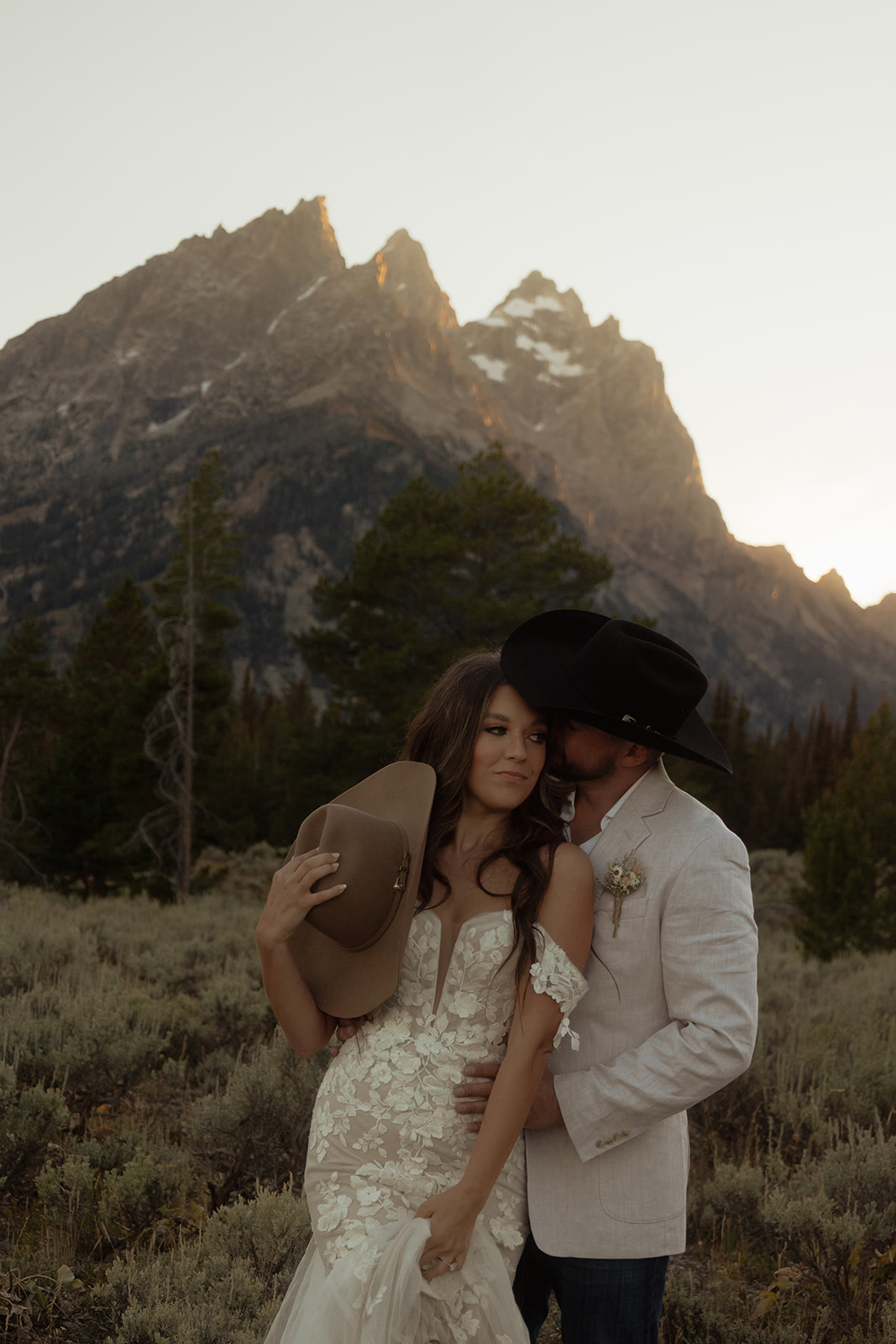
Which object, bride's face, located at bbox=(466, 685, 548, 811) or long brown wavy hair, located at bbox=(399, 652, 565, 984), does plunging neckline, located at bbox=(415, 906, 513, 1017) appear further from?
bride's face, located at bbox=(466, 685, 548, 811)

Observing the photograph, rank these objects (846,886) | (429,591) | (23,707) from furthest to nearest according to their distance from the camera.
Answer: (23,707)
(429,591)
(846,886)

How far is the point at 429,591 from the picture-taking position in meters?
16.8

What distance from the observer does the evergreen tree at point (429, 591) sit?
1627 centimetres

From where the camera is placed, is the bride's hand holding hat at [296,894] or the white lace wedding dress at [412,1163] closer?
the white lace wedding dress at [412,1163]

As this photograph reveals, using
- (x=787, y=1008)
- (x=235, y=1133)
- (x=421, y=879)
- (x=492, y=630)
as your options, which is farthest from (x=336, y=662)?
(x=421, y=879)

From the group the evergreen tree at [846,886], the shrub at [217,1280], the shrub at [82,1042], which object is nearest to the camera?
the shrub at [217,1280]

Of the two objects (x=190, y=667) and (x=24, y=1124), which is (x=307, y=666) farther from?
(x=24, y=1124)

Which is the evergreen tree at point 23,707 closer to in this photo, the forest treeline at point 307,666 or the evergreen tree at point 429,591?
the forest treeline at point 307,666

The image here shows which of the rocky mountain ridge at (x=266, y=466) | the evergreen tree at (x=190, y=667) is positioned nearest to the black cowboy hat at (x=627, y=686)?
the evergreen tree at (x=190, y=667)

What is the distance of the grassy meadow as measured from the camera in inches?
127

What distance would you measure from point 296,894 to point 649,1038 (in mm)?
845

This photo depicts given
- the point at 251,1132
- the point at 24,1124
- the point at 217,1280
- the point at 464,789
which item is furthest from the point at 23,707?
the point at 464,789

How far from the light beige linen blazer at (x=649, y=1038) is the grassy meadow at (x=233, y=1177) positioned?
1.49 meters

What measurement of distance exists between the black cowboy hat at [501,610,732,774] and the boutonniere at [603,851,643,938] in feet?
0.90
